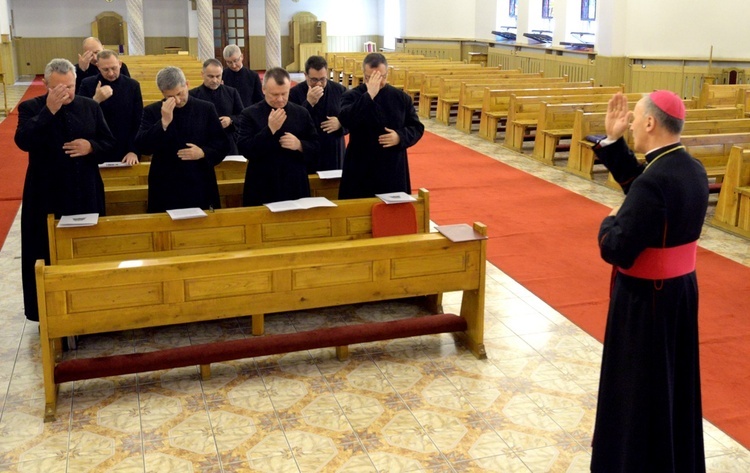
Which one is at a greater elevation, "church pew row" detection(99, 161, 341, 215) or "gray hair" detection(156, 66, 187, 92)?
"gray hair" detection(156, 66, 187, 92)

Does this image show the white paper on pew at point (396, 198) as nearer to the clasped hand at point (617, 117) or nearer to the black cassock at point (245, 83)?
the clasped hand at point (617, 117)

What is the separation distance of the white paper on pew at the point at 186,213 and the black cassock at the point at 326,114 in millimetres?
2251

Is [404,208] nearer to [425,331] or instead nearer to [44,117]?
[425,331]

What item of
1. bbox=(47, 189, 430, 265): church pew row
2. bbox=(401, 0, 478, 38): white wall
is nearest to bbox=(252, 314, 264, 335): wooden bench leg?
bbox=(47, 189, 430, 265): church pew row

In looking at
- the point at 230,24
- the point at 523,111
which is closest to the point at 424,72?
the point at 523,111

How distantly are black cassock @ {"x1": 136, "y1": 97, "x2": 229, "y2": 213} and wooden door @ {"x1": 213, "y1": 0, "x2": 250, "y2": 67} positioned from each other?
2071cm

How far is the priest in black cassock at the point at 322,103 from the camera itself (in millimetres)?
6930

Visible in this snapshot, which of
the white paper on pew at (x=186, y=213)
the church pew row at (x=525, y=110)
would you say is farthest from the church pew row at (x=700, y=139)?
the white paper on pew at (x=186, y=213)

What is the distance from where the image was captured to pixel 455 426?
4199 mm

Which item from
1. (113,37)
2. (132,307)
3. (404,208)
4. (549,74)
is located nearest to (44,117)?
(132,307)

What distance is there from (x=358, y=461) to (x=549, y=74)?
17.0 metres

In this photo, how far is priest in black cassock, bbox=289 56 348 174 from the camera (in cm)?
693

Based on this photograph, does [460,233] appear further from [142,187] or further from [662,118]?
[142,187]

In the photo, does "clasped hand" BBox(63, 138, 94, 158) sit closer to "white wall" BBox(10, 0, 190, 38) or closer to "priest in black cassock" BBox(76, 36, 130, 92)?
"priest in black cassock" BBox(76, 36, 130, 92)
